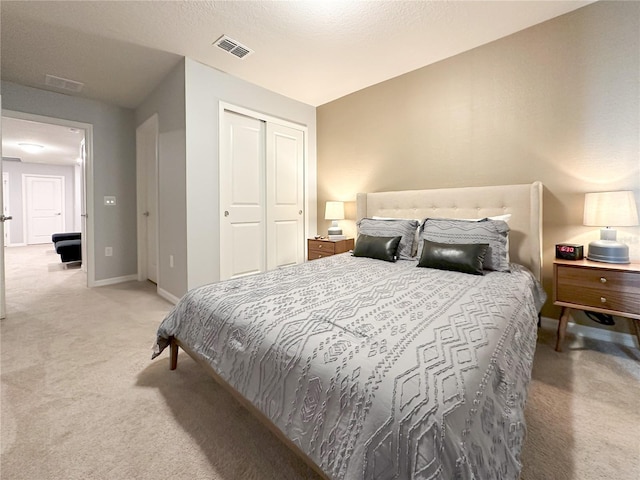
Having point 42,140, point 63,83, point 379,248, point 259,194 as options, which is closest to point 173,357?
point 379,248

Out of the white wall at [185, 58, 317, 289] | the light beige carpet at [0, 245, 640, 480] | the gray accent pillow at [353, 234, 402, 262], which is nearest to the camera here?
the light beige carpet at [0, 245, 640, 480]

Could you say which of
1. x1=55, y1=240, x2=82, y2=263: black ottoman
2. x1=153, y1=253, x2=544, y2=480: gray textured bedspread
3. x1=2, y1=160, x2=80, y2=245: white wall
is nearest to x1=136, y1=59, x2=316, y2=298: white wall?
x1=153, y1=253, x2=544, y2=480: gray textured bedspread

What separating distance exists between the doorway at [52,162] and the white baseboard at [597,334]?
4859mm

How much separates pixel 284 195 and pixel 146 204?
2056 millimetres

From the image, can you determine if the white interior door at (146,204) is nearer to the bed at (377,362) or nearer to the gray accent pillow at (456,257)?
the bed at (377,362)

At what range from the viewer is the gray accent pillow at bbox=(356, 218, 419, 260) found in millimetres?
2629

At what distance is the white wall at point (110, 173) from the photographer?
369cm

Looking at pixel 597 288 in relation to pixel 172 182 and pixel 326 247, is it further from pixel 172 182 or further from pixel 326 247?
pixel 172 182

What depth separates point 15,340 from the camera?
87.7 inches

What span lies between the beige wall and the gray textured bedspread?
1326mm

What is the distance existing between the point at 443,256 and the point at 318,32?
2.16 m

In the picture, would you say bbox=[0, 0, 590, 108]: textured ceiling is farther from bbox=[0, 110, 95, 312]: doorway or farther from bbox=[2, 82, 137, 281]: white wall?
bbox=[0, 110, 95, 312]: doorway

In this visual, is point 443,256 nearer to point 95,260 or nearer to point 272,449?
point 272,449

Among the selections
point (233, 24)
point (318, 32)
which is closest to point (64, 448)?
point (233, 24)
